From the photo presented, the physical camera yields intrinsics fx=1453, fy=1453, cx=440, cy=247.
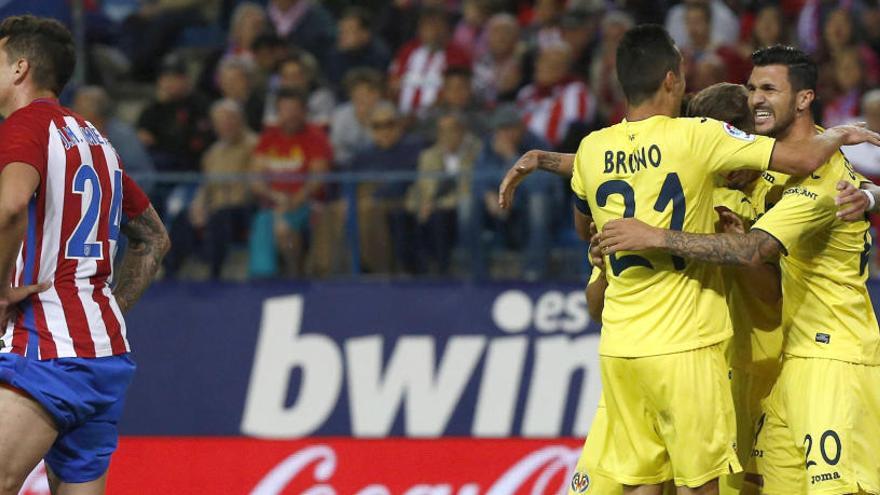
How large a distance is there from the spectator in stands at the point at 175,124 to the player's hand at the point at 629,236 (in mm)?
6490

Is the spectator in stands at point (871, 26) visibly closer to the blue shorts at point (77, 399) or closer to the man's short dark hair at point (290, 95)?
the man's short dark hair at point (290, 95)

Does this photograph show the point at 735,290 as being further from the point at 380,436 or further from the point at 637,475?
the point at 380,436

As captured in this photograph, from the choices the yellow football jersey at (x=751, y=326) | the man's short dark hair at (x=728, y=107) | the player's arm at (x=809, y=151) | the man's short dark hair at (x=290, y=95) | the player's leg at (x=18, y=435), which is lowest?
the player's leg at (x=18, y=435)

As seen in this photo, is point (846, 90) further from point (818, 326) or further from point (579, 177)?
point (579, 177)

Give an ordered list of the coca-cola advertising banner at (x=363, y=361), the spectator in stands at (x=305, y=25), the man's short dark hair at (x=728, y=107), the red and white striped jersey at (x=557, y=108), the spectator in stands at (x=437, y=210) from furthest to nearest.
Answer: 1. the spectator in stands at (x=305, y=25)
2. the red and white striped jersey at (x=557, y=108)
3. the spectator in stands at (x=437, y=210)
4. the coca-cola advertising banner at (x=363, y=361)
5. the man's short dark hair at (x=728, y=107)

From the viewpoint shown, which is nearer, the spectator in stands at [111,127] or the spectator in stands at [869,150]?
the spectator in stands at [869,150]

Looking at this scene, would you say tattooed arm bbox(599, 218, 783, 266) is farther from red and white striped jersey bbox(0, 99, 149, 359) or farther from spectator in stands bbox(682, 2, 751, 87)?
spectator in stands bbox(682, 2, 751, 87)

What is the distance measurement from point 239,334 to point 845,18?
5.49 m

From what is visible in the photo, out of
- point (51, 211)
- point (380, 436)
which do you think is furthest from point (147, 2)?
point (51, 211)

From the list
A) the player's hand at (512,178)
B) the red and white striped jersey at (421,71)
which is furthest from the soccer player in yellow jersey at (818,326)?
the red and white striped jersey at (421,71)

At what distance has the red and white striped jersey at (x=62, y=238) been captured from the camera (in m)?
5.23

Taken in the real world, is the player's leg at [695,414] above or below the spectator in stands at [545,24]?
below

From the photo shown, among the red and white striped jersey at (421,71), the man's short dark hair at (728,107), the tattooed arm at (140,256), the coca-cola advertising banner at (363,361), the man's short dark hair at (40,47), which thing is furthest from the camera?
the red and white striped jersey at (421,71)

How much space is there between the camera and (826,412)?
5.73 meters
